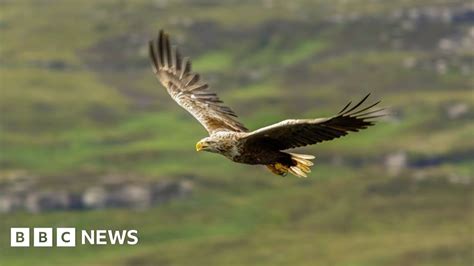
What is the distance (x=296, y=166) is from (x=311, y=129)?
4.99ft

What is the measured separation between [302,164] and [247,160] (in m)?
1.39

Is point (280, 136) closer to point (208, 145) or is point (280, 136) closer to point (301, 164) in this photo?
point (301, 164)

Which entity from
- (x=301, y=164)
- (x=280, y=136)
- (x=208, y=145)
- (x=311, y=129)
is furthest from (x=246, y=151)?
(x=311, y=129)

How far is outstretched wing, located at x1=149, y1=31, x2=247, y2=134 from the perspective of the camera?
1469 inches

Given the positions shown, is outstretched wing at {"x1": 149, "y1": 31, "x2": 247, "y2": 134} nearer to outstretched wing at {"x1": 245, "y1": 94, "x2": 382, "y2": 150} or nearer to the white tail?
the white tail

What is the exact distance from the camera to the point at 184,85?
40.0m

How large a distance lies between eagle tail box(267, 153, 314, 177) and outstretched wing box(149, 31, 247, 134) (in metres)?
5.37

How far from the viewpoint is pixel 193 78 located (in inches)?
1569

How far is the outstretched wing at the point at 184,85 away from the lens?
37.3m

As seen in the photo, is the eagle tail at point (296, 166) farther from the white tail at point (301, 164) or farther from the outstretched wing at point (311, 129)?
the outstretched wing at point (311, 129)

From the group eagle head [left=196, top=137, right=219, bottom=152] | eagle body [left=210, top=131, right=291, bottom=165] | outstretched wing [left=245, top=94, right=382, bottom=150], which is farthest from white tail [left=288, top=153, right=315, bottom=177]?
eagle head [left=196, top=137, right=219, bottom=152]

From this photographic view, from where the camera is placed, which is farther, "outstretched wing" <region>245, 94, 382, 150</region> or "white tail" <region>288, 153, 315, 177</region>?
"white tail" <region>288, 153, 315, 177</region>

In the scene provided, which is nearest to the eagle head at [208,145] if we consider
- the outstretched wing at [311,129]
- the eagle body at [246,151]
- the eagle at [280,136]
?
the eagle at [280,136]

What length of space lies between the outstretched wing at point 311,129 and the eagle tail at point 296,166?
46cm
